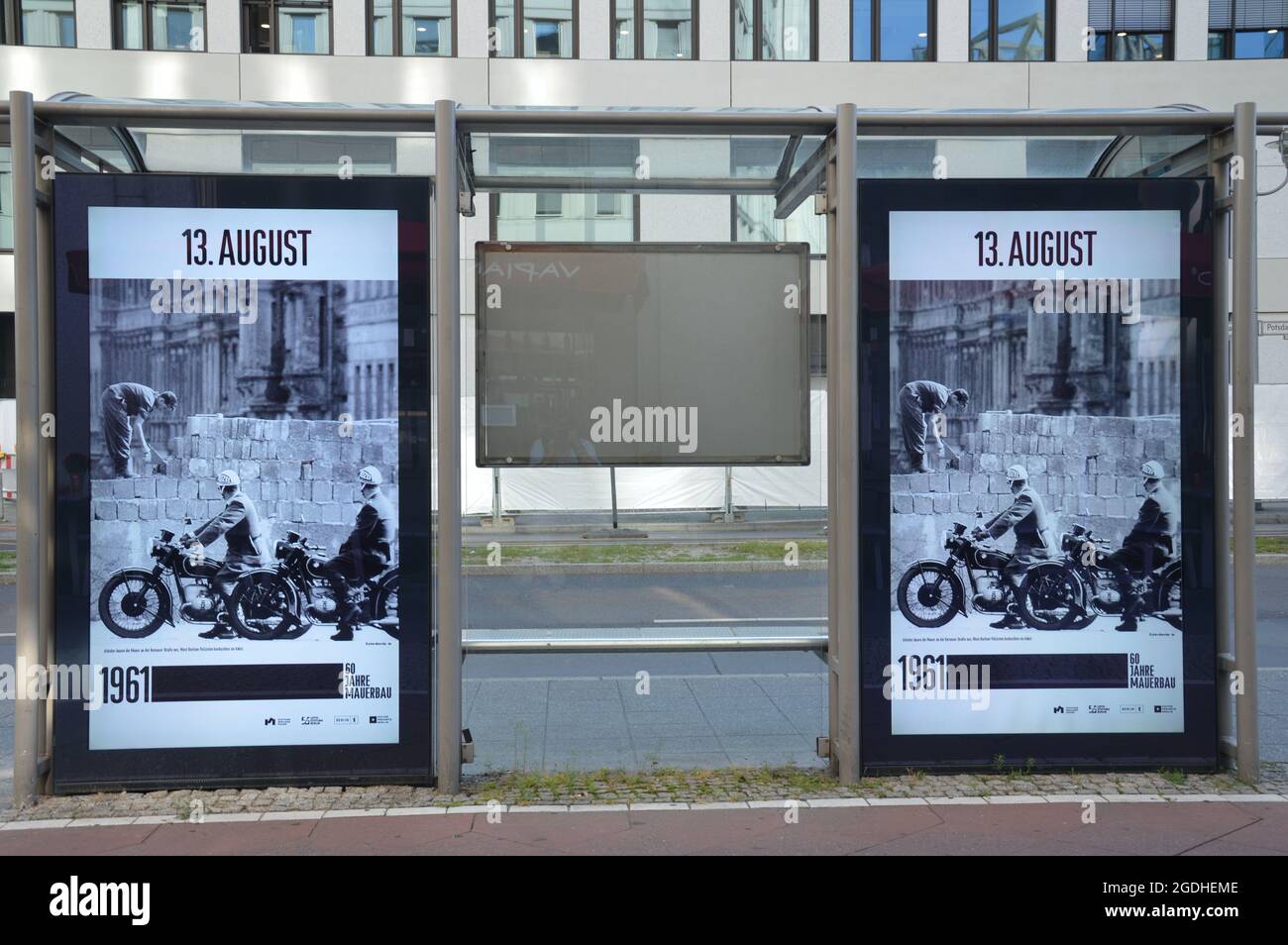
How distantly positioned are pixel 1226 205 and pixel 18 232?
5.44 m

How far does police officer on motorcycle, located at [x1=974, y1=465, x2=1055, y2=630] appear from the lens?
5.78 metres

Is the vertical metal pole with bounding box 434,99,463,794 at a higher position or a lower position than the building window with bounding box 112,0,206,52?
lower

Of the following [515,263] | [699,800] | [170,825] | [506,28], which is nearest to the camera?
[170,825]

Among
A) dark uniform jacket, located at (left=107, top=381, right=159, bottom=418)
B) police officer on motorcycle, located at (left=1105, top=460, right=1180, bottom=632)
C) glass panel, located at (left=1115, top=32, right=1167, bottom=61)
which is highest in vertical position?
glass panel, located at (left=1115, top=32, right=1167, bottom=61)

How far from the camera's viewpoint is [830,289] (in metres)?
5.74

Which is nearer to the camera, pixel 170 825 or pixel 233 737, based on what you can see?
pixel 170 825

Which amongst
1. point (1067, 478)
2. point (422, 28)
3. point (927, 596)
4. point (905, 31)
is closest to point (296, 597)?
point (927, 596)

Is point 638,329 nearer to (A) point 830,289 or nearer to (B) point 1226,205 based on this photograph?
(A) point 830,289

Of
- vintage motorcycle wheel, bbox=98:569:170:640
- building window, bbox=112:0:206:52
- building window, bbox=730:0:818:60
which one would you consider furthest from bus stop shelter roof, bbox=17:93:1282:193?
building window, bbox=112:0:206:52

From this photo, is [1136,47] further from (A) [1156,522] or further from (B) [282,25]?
(A) [1156,522]

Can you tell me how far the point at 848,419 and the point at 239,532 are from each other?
2.83m

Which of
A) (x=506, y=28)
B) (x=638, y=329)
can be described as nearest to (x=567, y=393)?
(x=638, y=329)

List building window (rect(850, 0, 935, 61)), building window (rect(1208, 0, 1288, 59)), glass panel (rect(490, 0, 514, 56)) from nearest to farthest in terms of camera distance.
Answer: glass panel (rect(490, 0, 514, 56)), building window (rect(850, 0, 935, 61)), building window (rect(1208, 0, 1288, 59))

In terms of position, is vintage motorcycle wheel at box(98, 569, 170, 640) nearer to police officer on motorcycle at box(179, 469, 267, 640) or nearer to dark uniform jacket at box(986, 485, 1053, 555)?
police officer on motorcycle at box(179, 469, 267, 640)
